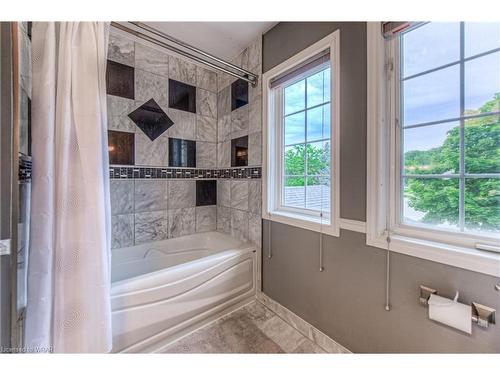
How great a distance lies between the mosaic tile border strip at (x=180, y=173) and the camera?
5.86ft

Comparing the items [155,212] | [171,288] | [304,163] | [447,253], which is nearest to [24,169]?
[171,288]

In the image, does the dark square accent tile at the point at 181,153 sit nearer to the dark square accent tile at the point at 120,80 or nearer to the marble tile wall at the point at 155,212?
the marble tile wall at the point at 155,212

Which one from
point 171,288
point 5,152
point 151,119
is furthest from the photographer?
point 151,119

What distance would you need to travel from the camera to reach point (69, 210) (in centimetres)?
88

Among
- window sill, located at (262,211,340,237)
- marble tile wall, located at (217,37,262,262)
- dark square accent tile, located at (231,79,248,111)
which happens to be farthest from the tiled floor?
dark square accent tile, located at (231,79,248,111)

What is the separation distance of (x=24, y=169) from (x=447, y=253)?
192 centimetres

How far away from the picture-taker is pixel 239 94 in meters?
2.05

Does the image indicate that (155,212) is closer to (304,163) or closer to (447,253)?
(304,163)

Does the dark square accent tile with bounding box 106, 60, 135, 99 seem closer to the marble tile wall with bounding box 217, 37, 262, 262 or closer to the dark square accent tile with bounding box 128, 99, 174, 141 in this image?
the dark square accent tile with bounding box 128, 99, 174, 141

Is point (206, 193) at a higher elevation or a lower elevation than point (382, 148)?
lower

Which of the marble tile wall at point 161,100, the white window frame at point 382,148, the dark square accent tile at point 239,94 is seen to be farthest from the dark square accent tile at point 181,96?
the white window frame at point 382,148

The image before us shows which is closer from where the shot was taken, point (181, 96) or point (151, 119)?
point (151, 119)

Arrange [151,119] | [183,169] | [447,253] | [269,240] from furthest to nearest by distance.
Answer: [183,169], [151,119], [269,240], [447,253]

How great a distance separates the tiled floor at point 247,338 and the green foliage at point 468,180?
1128 millimetres
